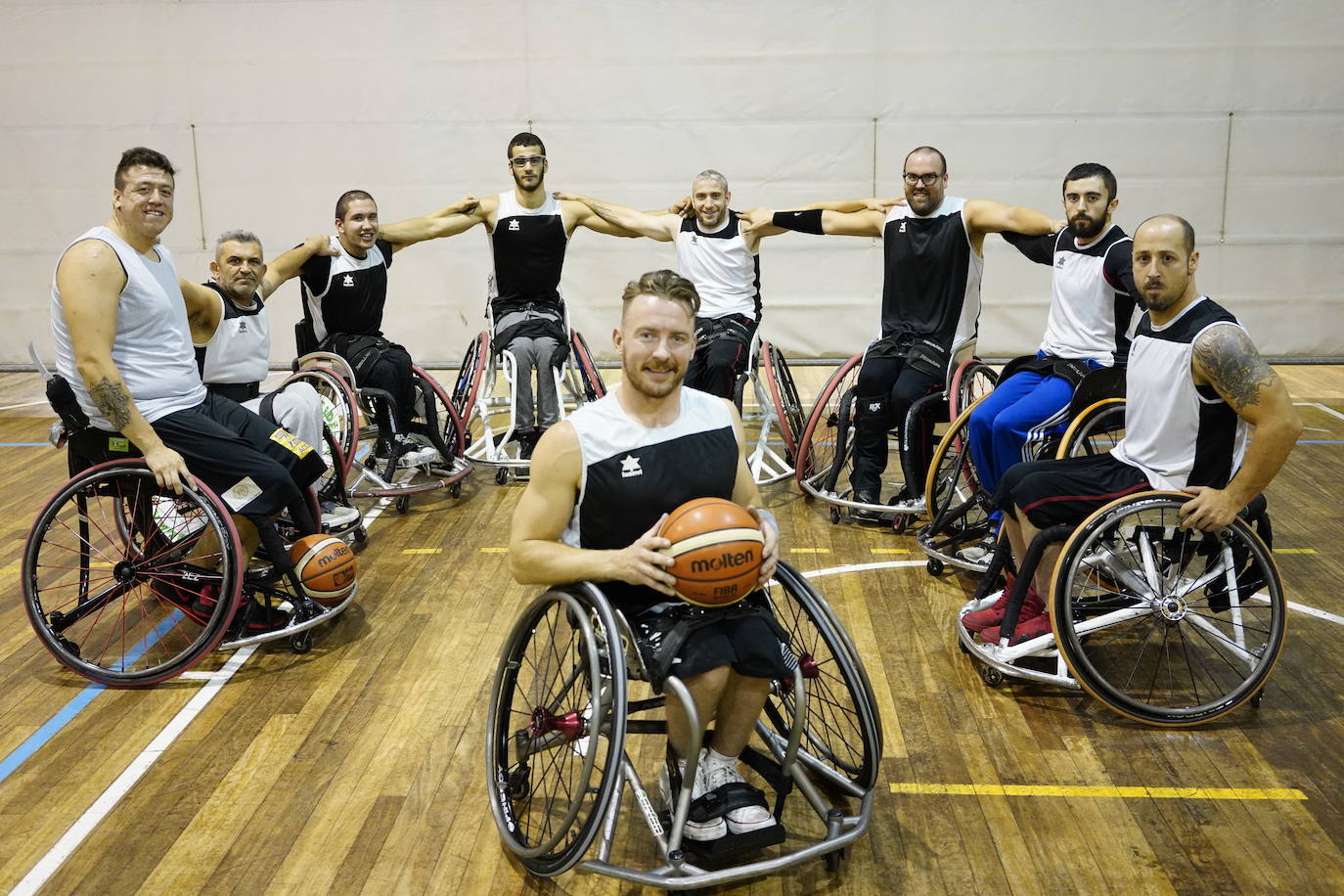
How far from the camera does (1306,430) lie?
20.8ft

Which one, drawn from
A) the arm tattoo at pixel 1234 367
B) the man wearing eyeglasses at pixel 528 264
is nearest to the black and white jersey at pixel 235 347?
the man wearing eyeglasses at pixel 528 264

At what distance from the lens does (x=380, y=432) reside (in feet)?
17.8

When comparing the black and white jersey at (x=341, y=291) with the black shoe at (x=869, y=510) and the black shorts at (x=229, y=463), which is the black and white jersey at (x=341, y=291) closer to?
the black shorts at (x=229, y=463)

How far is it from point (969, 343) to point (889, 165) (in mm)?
3481

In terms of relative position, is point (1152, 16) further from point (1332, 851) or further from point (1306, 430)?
point (1332, 851)

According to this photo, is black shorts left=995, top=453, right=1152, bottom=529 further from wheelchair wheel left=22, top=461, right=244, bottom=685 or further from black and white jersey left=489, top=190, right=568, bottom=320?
black and white jersey left=489, top=190, right=568, bottom=320

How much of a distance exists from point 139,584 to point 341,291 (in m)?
2.14

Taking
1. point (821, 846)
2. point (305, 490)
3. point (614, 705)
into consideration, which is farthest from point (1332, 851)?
point (305, 490)

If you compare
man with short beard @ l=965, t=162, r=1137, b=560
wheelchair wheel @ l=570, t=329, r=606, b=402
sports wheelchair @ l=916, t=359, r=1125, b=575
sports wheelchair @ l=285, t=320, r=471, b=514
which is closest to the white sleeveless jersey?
sports wheelchair @ l=285, t=320, r=471, b=514

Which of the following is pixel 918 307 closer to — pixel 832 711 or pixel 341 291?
pixel 832 711

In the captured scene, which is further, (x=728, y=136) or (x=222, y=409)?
(x=728, y=136)

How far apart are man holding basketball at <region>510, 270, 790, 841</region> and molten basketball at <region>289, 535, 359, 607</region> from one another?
1435 mm

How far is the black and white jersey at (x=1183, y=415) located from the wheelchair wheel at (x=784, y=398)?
86.1 inches

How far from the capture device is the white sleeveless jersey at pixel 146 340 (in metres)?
3.52
